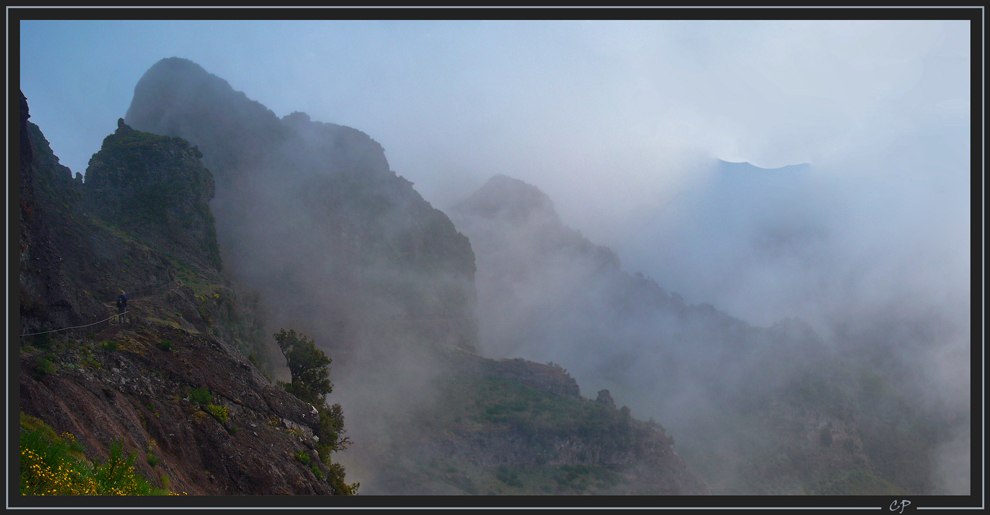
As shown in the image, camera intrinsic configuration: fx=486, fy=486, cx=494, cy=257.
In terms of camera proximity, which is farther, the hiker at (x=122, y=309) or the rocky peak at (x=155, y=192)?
the rocky peak at (x=155, y=192)

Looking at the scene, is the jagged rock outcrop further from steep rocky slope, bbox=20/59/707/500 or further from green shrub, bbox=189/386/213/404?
green shrub, bbox=189/386/213/404

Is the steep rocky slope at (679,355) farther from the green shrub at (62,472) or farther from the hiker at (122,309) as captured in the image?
the green shrub at (62,472)

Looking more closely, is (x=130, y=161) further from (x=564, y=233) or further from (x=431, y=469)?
(x=564, y=233)

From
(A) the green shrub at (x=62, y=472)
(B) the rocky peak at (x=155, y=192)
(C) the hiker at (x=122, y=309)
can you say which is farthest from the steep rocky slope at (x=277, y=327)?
(A) the green shrub at (x=62, y=472)

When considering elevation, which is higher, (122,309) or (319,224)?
(319,224)

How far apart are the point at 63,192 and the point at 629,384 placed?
12214 centimetres

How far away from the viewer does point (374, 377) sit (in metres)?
74.0

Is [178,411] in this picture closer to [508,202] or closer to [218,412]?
[218,412]

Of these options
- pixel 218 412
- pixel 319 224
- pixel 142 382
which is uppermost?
pixel 319 224

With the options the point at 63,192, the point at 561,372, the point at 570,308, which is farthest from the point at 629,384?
the point at 63,192

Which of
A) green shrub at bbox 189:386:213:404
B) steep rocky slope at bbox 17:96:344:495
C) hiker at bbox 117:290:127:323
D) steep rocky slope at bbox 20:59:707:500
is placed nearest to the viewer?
steep rocky slope at bbox 17:96:344:495

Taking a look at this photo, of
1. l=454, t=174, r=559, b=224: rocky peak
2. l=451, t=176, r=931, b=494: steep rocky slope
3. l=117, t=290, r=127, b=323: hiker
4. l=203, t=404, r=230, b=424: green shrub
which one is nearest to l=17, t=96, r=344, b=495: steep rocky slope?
l=203, t=404, r=230, b=424: green shrub

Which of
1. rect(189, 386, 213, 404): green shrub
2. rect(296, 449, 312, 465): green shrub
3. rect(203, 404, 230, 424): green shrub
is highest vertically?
rect(189, 386, 213, 404): green shrub

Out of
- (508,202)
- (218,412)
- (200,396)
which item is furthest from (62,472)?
(508,202)
